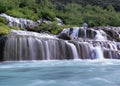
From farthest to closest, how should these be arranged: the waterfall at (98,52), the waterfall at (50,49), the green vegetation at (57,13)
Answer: the green vegetation at (57,13)
the waterfall at (98,52)
the waterfall at (50,49)

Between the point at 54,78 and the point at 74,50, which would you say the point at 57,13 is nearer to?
the point at 74,50

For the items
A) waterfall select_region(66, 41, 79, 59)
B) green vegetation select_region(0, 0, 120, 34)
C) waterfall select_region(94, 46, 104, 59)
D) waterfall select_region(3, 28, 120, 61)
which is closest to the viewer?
waterfall select_region(3, 28, 120, 61)

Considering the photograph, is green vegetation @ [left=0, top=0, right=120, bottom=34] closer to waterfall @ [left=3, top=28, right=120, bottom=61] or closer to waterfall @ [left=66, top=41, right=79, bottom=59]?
waterfall @ [left=3, top=28, right=120, bottom=61]

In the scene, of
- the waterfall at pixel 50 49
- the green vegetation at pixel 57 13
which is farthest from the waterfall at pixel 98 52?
the green vegetation at pixel 57 13

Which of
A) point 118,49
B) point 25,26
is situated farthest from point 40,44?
point 25,26

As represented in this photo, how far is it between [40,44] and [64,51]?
1920 millimetres

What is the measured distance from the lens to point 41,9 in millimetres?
42719

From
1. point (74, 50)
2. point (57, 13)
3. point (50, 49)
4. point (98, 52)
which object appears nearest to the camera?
point (50, 49)

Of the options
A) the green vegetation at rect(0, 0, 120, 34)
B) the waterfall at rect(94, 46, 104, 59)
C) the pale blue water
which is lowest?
the pale blue water

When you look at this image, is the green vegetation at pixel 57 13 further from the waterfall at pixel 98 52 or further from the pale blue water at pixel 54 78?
the pale blue water at pixel 54 78

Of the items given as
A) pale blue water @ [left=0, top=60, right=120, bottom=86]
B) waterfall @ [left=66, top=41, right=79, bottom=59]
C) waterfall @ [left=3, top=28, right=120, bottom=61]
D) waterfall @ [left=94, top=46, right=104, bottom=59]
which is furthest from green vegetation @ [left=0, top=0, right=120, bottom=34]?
pale blue water @ [left=0, top=60, right=120, bottom=86]

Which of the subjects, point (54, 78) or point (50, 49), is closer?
point (54, 78)

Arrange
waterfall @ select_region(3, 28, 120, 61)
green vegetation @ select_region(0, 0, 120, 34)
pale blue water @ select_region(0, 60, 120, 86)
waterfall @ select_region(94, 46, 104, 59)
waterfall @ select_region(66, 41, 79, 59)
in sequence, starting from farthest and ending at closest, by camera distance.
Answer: green vegetation @ select_region(0, 0, 120, 34), waterfall @ select_region(94, 46, 104, 59), waterfall @ select_region(66, 41, 79, 59), waterfall @ select_region(3, 28, 120, 61), pale blue water @ select_region(0, 60, 120, 86)

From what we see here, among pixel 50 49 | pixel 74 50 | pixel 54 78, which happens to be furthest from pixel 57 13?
pixel 54 78
